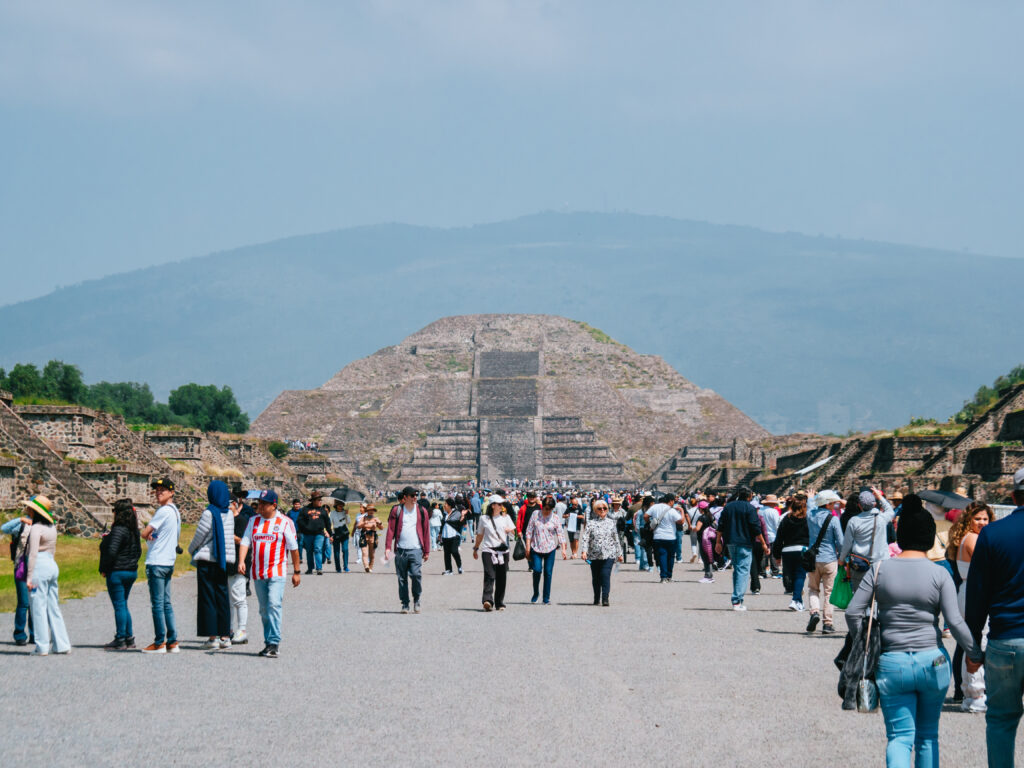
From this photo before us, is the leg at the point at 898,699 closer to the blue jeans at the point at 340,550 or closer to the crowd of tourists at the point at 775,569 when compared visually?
the crowd of tourists at the point at 775,569

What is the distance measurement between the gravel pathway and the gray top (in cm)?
157

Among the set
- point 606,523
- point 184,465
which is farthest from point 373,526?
point 184,465

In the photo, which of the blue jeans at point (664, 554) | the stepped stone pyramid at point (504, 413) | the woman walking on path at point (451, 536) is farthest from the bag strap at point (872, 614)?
the stepped stone pyramid at point (504, 413)

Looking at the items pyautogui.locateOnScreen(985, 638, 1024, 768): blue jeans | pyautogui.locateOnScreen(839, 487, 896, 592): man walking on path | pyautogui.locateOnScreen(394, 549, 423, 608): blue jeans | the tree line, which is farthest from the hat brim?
the tree line

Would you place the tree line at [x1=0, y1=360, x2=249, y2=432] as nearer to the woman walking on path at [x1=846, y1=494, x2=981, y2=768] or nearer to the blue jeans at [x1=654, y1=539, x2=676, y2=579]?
the blue jeans at [x1=654, y1=539, x2=676, y2=579]

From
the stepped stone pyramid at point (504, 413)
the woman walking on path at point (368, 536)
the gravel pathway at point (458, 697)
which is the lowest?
the gravel pathway at point (458, 697)

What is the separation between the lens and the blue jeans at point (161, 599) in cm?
1335

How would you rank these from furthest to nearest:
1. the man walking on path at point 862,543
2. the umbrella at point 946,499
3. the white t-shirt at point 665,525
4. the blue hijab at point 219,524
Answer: the white t-shirt at point 665,525 < the blue hijab at point 219,524 < the man walking on path at point 862,543 < the umbrella at point 946,499

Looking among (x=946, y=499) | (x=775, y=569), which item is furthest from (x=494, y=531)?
(x=775, y=569)

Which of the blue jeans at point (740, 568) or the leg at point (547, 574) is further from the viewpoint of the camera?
the leg at point (547, 574)

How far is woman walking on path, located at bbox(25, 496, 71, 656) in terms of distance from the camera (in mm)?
13086

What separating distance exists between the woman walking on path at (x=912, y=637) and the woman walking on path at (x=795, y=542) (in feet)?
32.6

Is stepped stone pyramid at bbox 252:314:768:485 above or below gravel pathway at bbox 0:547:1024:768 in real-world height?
above

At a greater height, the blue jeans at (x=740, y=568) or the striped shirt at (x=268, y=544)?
the striped shirt at (x=268, y=544)
